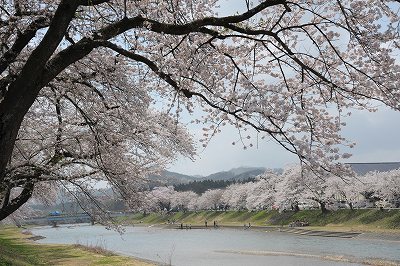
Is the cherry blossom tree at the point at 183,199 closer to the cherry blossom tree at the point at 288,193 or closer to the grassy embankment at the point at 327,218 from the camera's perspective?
the grassy embankment at the point at 327,218

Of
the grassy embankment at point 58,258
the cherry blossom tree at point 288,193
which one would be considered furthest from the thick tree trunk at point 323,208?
the grassy embankment at point 58,258

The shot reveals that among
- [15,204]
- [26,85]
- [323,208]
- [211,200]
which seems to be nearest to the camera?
[26,85]

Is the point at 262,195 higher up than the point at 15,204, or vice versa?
the point at 262,195

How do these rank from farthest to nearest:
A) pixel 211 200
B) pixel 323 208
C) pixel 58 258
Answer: pixel 211 200 < pixel 323 208 < pixel 58 258

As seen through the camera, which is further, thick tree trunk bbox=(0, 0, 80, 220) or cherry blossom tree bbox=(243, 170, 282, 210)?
cherry blossom tree bbox=(243, 170, 282, 210)

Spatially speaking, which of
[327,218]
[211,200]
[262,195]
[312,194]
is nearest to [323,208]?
[327,218]

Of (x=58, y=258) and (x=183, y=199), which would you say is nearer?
(x=58, y=258)

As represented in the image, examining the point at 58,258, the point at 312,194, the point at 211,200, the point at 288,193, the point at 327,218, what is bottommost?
the point at 58,258

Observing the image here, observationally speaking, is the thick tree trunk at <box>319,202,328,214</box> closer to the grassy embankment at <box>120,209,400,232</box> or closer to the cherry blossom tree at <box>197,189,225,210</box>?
the grassy embankment at <box>120,209,400,232</box>

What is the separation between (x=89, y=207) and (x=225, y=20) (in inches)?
233

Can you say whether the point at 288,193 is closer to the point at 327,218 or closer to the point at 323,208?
the point at 323,208

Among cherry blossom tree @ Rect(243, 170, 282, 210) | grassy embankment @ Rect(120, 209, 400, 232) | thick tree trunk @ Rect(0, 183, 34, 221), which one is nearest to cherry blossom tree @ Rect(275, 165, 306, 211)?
grassy embankment @ Rect(120, 209, 400, 232)

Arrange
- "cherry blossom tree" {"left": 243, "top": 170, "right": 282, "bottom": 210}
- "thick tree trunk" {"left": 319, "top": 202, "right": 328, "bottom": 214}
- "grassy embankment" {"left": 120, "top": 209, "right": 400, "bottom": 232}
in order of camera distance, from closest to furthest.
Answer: "grassy embankment" {"left": 120, "top": 209, "right": 400, "bottom": 232}, "thick tree trunk" {"left": 319, "top": 202, "right": 328, "bottom": 214}, "cherry blossom tree" {"left": 243, "top": 170, "right": 282, "bottom": 210}

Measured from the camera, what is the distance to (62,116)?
8109mm
